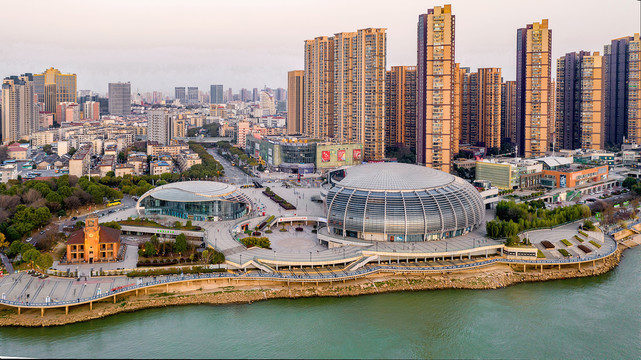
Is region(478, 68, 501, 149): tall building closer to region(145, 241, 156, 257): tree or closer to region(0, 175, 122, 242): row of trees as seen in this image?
region(0, 175, 122, 242): row of trees

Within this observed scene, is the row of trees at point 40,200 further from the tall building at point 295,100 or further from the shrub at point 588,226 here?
the tall building at point 295,100

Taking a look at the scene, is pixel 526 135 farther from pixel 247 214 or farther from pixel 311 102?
pixel 247 214

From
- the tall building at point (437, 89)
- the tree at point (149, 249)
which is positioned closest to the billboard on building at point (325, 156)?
the tall building at point (437, 89)

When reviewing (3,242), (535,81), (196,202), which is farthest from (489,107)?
(3,242)

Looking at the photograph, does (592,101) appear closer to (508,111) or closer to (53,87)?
(508,111)

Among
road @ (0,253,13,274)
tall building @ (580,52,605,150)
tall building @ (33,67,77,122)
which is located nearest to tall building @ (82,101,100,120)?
tall building @ (33,67,77,122)

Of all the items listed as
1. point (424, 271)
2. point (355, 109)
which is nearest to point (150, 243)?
point (424, 271)

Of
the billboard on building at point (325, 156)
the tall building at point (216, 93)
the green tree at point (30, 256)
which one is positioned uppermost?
the tall building at point (216, 93)

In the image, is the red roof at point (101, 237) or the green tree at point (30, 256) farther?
the red roof at point (101, 237)
